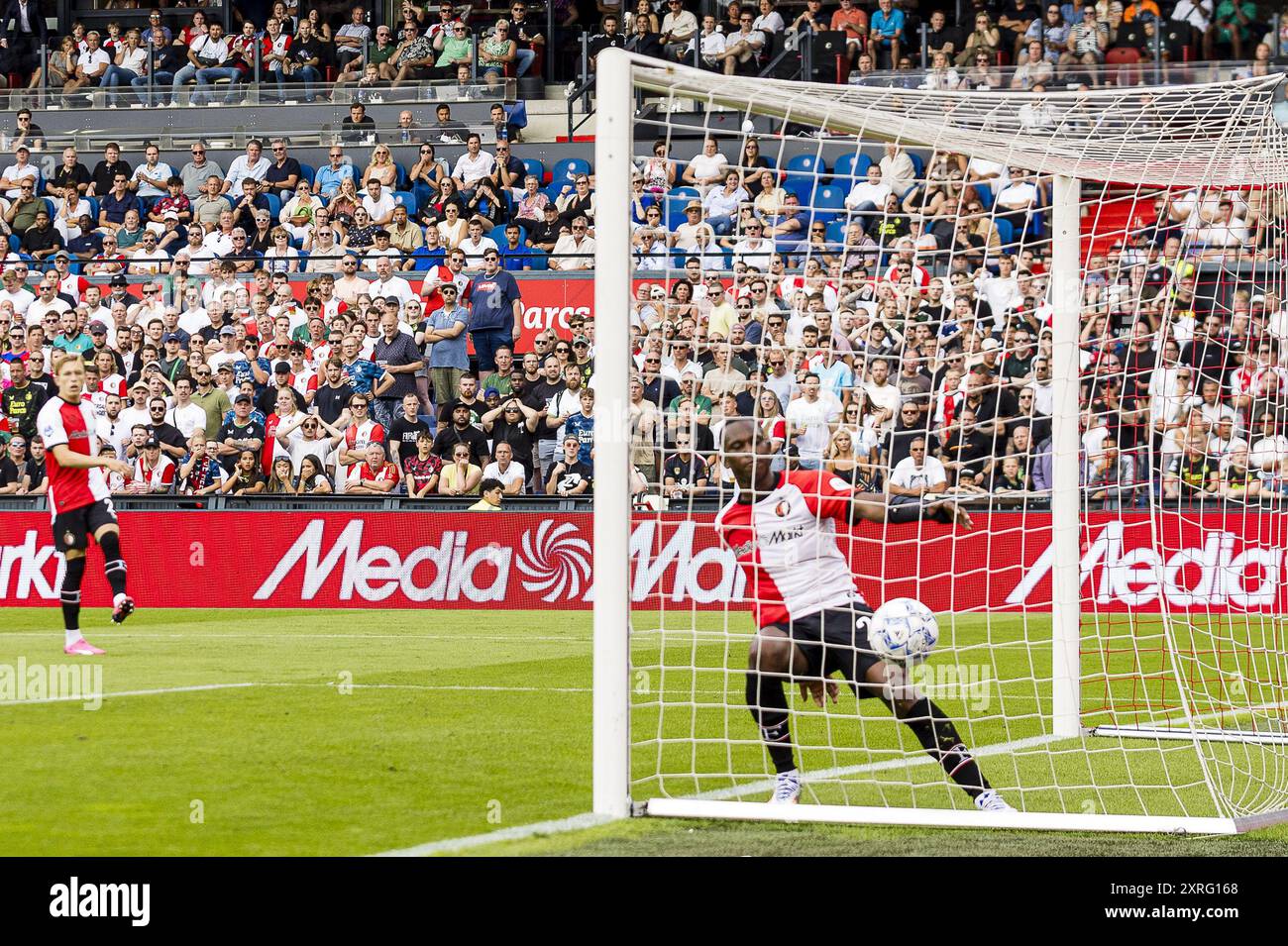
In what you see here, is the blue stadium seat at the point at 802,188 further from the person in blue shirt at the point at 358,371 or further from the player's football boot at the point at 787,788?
the player's football boot at the point at 787,788

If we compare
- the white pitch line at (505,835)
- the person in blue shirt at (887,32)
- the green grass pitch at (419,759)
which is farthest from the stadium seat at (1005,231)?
the white pitch line at (505,835)

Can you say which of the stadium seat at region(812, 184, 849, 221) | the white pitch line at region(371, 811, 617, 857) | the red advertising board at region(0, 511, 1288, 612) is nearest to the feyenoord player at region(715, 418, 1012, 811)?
the white pitch line at region(371, 811, 617, 857)

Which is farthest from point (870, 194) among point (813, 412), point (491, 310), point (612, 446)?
point (491, 310)

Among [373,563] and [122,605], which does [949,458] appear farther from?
[373,563]

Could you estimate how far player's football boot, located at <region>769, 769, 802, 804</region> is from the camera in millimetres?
7345

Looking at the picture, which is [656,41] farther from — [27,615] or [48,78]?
[27,615]

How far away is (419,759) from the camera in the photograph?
8109 millimetres

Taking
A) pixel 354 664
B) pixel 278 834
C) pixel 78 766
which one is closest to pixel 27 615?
pixel 354 664

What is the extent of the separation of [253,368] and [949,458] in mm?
9205

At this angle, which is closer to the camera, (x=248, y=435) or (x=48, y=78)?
(x=248, y=435)

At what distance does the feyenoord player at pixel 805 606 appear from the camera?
7.25m

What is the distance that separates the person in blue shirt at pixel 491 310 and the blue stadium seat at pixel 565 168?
4.12 metres

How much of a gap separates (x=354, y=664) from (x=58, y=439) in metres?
3.07

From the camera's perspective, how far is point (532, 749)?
8.56 metres
